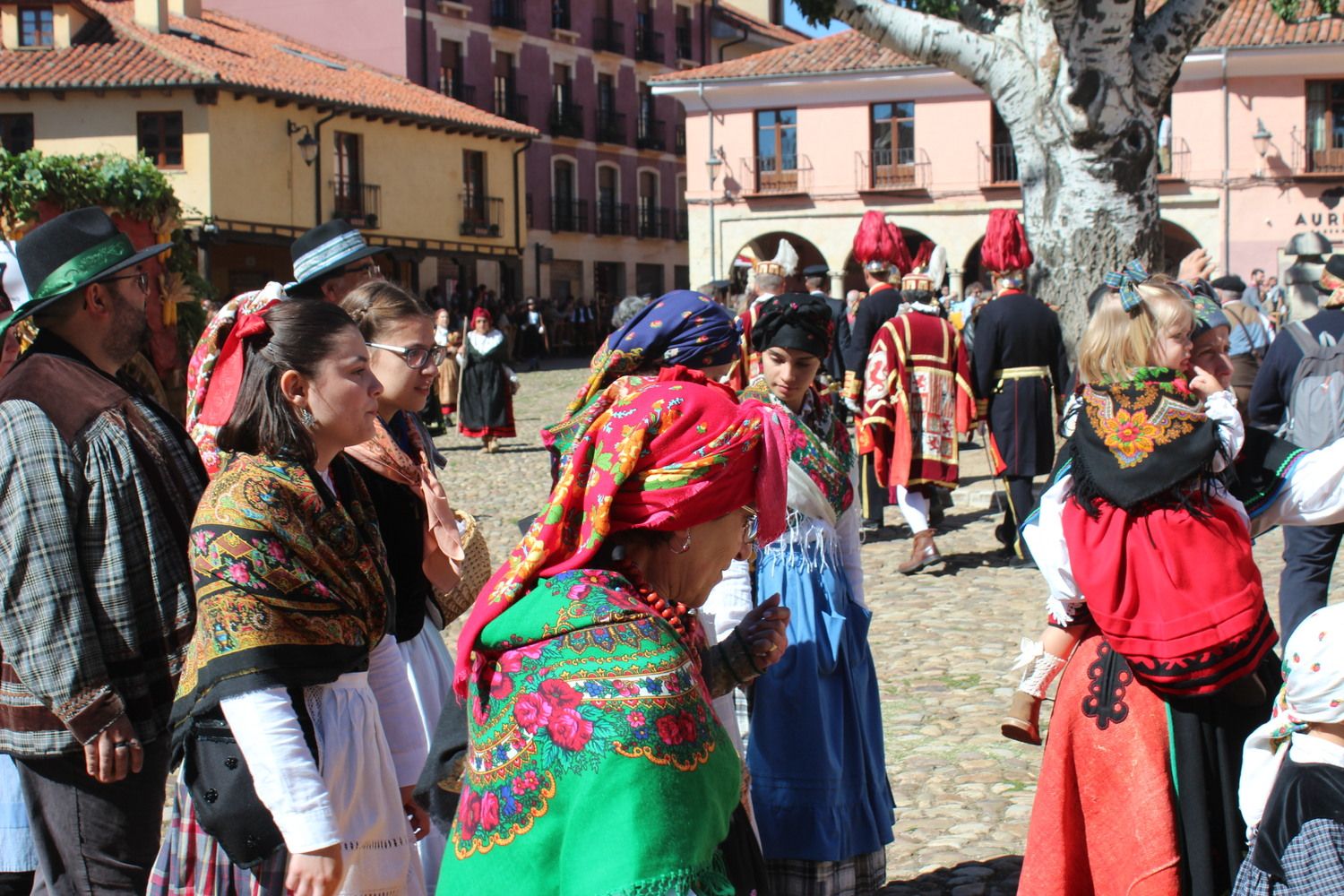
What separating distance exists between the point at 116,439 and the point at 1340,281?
18.8ft

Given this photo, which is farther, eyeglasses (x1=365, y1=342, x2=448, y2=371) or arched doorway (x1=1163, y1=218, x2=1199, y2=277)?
arched doorway (x1=1163, y1=218, x2=1199, y2=277)

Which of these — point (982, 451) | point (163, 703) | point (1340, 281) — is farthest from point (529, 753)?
point (982, 451)

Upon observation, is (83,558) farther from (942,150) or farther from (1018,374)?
(942,150)

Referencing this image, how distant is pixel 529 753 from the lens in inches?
85.9

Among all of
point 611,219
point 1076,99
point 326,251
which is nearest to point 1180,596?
point 326,251

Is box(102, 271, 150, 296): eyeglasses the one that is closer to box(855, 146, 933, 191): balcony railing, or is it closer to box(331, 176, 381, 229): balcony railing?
box(331, 176, 381, 229): balcony railing

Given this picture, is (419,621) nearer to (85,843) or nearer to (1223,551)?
(85,843)

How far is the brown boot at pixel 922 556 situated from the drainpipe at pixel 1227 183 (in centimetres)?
2866

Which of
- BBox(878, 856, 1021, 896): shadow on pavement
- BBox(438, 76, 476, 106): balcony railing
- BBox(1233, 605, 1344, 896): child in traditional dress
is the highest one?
BBox(438, 76, 476, 106): balcony railing

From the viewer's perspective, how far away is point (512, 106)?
49.2 meters

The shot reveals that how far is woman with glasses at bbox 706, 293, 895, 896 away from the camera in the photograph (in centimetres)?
415

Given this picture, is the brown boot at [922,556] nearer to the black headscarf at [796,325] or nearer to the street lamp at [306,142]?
the black headscarf at [796,325]

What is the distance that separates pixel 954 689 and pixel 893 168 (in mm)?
34136

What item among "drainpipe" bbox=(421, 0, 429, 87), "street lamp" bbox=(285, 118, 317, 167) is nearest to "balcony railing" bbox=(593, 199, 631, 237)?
"drainpipe" bbox=(421, 0, 429, 87)
